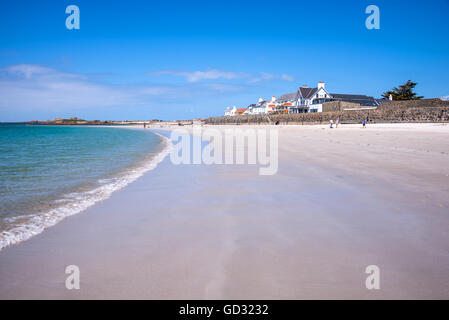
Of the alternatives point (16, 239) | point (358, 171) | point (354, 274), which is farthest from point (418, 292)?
point (358, 171)

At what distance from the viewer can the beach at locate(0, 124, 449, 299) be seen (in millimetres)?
2398


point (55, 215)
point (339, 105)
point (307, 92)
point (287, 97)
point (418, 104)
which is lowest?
point (55, 215)

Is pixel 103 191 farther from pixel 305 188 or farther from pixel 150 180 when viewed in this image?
pixel 305 188

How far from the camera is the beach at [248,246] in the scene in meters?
2.40

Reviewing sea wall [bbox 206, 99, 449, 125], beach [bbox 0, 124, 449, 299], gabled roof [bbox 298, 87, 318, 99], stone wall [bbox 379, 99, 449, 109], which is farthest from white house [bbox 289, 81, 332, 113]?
beach [bbox 0, 124, 449, 299]

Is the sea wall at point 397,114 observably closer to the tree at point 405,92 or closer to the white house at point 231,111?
the tree at point 405,92

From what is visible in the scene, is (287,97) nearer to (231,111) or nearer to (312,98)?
(312,98)

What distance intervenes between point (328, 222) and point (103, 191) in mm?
4894

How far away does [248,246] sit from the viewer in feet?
10.6

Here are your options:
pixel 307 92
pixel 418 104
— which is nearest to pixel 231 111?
pixel 307 92

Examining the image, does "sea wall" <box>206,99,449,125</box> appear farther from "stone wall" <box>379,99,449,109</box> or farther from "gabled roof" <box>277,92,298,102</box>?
"gabled roof" <box>277,92,298,102</box>

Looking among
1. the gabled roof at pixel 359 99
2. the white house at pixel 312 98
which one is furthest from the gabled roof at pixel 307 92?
the gabled roof at pixel 359 99

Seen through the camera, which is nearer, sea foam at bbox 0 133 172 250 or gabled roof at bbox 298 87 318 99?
sea foam at bbox 0 133 172 250

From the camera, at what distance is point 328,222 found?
13.0 ft
